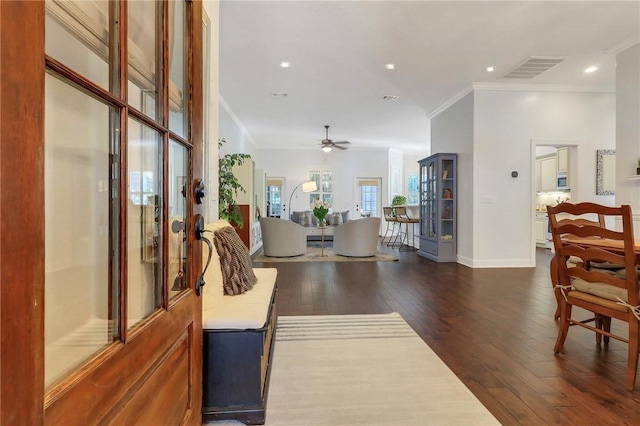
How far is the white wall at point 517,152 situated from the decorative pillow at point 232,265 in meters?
4.28

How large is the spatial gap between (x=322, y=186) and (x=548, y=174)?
19.5 feet

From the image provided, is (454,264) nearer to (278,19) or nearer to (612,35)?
(612,35)

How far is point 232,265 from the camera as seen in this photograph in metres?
2.02

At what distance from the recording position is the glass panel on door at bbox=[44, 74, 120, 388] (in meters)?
0.59

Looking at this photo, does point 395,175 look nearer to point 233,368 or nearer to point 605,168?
point 605,168

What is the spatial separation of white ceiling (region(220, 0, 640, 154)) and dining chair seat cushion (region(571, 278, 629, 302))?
2.55m

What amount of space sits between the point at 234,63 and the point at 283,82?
2.85 feet

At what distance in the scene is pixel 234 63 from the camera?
4.33m

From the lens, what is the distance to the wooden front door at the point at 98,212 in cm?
42

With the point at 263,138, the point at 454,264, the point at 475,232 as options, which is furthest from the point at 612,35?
the point at 263,138

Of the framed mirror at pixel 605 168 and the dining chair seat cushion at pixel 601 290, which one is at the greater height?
the framed mirror at pixel 605 168

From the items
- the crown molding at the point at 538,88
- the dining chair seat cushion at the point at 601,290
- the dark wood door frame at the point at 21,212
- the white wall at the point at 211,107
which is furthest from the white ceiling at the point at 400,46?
the dark wood door frame at the point at 21,212

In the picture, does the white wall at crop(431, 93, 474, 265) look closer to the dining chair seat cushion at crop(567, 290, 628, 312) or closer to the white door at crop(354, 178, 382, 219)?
the dining chair seat cushion at crop(567, 290, 628, 312)

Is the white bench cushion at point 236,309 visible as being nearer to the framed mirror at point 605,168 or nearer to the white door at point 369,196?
the framed mirror at point 605,168
